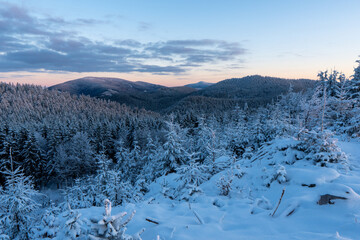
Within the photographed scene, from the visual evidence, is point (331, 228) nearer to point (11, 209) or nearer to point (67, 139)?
point (11, 209)

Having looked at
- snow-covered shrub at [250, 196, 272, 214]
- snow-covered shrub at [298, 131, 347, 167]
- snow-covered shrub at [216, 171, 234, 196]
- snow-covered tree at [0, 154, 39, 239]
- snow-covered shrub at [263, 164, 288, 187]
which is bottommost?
snow-covered tree at [0, 154, 39, 239]

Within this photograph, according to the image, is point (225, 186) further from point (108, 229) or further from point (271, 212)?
point (108, 229)

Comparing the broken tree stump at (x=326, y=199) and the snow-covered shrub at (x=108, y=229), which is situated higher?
the snow-covered shrub at (x=108, y=229)

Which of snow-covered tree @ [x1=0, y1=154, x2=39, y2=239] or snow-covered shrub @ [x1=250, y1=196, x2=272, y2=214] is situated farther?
snow-covered tree @ [x1=0, y1=154, x2=39, y2=239]

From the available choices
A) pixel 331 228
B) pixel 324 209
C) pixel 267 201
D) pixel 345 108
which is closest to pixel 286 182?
pixel 267 201

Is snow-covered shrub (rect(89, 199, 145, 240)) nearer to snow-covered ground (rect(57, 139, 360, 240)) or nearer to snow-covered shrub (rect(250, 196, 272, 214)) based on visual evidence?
snow-covered ground (rect(57, 139, 360, 240))

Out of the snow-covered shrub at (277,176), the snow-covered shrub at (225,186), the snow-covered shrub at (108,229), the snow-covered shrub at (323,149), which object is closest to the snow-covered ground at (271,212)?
the snow-covered shrub at (277,176)

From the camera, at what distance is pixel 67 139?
44.9 metres

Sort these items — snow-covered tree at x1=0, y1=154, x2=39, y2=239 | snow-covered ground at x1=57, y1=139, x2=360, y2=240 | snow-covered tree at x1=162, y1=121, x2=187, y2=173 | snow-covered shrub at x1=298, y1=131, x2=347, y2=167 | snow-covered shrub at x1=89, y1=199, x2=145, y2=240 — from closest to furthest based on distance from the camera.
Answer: snow-covered shrub at x1=89, y1=199, x2=145, y2=240 → snow-covered ground at x1=57, y1=139, x2=360, y2=240 → snow-covered shrub at x1=298, y1=131, x2=347, y2=167 → snow-covered tree at x1=0, y1=154, x2=39, y2=239 → snow-covered tree at x1=162, y1=121, x2=187, y2=173

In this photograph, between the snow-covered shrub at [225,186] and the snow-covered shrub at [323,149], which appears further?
the snow-covered shrub at [323,149]

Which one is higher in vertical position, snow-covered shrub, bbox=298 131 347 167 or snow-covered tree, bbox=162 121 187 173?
snow-covered shrub, bbox=298 131 347 167

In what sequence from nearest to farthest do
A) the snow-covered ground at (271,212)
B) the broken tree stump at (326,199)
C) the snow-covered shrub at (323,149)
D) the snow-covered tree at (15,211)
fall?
the snow-covered ground at (271,212)
the broken tree stump at (326,199)
the snow-covered shrub at (323,149)
the snow-covered tree at (15,211)

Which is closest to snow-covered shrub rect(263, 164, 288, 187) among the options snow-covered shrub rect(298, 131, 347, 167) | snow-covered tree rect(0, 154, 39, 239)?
snow-covered shrub rect(298, 131, 347, 167)

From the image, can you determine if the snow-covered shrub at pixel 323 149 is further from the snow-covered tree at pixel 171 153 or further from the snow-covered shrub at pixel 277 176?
the snow-covered tree at pixel 171 153
